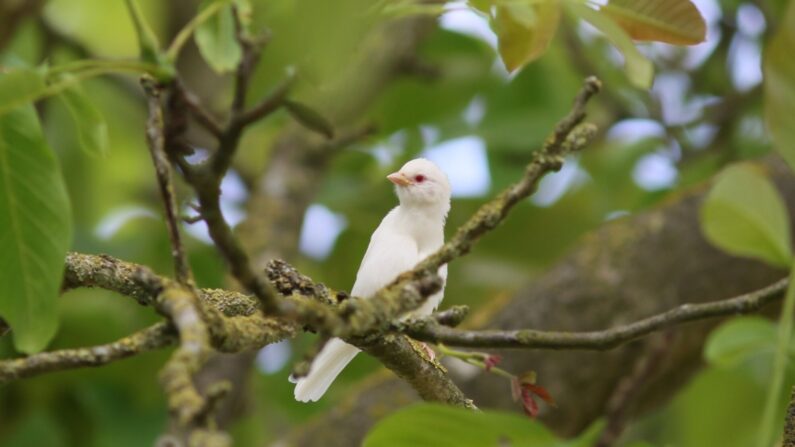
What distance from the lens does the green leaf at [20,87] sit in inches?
72.9

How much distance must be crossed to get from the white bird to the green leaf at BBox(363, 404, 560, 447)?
45.1 inches

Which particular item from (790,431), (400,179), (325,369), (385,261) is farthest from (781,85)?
(325,369)

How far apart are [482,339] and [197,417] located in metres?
0.62

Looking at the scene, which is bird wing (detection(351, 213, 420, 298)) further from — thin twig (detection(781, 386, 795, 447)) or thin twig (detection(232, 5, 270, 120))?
thin twig (detection(781, 386, 795, 447))

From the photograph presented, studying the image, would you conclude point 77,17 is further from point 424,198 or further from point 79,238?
point 424,198

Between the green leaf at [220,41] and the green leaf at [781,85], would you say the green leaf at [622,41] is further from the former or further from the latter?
the green leaf at [220,41]

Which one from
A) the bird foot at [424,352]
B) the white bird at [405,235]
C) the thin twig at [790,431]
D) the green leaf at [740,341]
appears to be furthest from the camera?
the white bird at [405,235]

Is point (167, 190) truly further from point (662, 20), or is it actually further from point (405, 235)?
point (405, 235)

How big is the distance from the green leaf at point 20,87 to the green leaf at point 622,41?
85cm

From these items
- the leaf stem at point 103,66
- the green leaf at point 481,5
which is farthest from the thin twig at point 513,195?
the leaf stem at point 103,66

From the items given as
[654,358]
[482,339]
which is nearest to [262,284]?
[482,339]

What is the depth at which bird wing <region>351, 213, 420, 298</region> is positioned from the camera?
2.63 m

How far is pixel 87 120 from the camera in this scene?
82.4 inches

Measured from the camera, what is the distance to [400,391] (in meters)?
4.92
